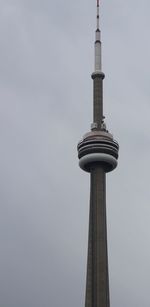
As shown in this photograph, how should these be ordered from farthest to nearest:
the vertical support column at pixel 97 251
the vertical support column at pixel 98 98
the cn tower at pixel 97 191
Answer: the vertical support column at pixel 98 98
the cn tower at pixel 97 191
the vertical support column at pixel 97 251

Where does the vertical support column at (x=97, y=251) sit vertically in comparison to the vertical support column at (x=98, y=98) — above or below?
below

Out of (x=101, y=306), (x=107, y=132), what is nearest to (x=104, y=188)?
(x=107, y=132)

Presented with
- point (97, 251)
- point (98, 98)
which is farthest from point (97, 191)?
point (98, 98)

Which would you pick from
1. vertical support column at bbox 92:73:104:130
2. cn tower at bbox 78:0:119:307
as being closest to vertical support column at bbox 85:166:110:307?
cn tower at bbox 78:0:119:307

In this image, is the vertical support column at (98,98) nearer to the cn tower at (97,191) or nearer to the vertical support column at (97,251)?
the cn tower at (97,191)

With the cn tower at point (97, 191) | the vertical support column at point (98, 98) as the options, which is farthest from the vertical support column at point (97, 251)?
the vertical support column at point (98, 98)

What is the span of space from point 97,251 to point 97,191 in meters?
11.3

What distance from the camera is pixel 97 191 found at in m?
121

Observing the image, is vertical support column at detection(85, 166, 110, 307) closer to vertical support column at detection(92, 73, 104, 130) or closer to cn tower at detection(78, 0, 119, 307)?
cn tower at detection(78, 0, 119, 307)

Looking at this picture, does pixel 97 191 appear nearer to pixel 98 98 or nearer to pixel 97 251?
pixel 97 251

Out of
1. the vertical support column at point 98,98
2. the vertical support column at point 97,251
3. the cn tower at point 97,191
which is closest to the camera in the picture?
the vertical support column at point 97,251

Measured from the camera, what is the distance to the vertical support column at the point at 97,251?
11657 centimetres

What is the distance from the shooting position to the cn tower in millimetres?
117062

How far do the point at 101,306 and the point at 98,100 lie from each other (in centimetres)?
4101
